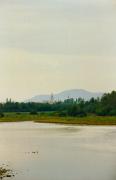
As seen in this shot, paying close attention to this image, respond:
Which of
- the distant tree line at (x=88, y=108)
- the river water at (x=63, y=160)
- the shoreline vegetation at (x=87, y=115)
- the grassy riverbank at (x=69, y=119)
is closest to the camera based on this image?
the river water at (x=63, y=160)

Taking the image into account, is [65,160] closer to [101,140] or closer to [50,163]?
[50,163]

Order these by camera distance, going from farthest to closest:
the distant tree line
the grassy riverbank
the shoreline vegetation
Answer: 1. the distant tree line
2. the shoreline vegetation
3. the grassy riverbank

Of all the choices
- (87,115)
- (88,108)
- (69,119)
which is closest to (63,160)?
(69,119)

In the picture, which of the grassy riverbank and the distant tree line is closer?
the grassy riverbank

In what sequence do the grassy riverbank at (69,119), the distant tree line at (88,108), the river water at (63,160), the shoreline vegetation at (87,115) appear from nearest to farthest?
the river water at (63,160) → the grassy riverbank at (69,119) → the shoreline vegetation at (87,115) → the distant tree line at (88,108)

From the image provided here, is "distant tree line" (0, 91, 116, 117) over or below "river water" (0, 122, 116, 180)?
over

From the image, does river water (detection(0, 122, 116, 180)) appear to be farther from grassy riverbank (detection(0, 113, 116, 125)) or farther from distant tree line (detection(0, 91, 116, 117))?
distant tree line (detection(0, 91, 116, 117))

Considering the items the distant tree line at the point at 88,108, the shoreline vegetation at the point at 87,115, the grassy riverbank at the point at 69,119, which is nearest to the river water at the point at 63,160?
the grassy riverbank at the point at 69,119

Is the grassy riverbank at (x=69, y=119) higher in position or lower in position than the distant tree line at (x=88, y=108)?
lower

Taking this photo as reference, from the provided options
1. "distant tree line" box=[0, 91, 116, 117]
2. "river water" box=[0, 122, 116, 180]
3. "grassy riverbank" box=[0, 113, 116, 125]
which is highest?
"distant tree line" box=[0, 91, 116, 117]

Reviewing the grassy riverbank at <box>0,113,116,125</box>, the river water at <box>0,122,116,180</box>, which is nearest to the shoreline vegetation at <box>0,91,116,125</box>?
the grassy riverbank at <box>0,113,116,125</box>

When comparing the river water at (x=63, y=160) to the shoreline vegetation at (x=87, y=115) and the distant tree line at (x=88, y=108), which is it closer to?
the shoreline vegetation at (x=87, y=115)

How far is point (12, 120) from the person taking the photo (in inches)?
838

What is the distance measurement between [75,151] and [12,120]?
12.9 metres
